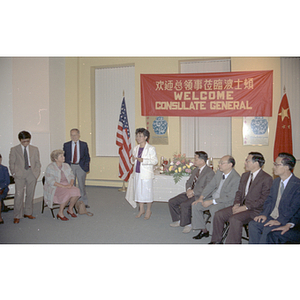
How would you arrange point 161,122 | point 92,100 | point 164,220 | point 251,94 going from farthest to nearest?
point 92,100 < point 161,122 < point 251,94 < point 164,220

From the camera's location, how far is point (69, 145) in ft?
16.7

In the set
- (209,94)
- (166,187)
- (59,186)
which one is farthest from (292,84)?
(59,186)

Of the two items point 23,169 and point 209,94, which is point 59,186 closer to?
point 23,169

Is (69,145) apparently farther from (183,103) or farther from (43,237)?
(183,103)

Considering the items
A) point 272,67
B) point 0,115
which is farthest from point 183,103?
point 0,115

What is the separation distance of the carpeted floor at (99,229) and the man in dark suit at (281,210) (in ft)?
2.93

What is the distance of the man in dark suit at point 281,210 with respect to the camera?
2629mm

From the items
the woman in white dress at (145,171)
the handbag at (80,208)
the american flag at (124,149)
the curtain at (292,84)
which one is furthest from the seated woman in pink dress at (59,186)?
the curtain at (292,84)

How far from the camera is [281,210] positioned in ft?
8.93

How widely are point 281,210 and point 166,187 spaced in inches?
87.3

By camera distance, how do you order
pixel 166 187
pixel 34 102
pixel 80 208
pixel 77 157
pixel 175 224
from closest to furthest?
pixel 175 224 → pixel 166 187 → pixel 80 208 → pixel 77 157 → pixel 34 102

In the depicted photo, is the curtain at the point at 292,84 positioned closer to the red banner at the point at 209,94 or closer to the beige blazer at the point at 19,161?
the red banner at the point at 209,94

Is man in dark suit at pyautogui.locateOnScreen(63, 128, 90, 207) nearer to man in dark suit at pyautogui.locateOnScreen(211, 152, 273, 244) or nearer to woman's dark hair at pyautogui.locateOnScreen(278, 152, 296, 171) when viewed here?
man in dark suit at pyautogui.locateOnScreen(211, 152, 273, 244)

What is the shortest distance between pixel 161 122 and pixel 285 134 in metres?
3.24
